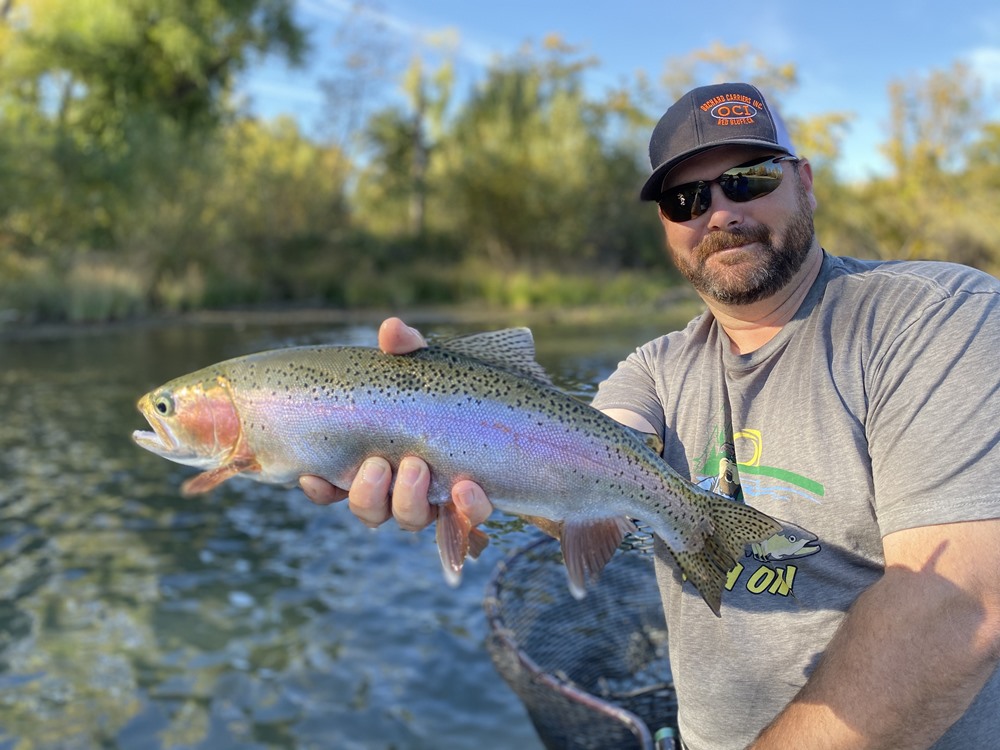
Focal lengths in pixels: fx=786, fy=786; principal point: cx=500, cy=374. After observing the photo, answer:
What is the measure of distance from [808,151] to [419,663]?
4341 cm

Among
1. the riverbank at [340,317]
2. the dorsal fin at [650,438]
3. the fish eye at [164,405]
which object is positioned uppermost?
the fish eye at [164,405]

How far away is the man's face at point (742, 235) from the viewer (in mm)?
2559

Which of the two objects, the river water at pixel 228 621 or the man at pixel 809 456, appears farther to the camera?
the river water at pixel 228 621

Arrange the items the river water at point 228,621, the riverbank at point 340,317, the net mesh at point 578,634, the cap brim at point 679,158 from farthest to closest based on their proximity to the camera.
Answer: the riverbank at point 340,317 < the river water at point 228,621 < the net mesh at point 578,634 < the cap brim at point 679,158

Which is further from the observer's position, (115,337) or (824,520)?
(115,337)

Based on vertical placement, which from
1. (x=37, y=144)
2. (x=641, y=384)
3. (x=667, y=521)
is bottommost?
(x=667, y=521)

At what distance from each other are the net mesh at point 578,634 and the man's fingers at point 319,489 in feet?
5.01

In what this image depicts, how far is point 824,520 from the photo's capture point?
2.24 meters

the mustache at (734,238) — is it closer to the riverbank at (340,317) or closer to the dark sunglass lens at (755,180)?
the dark sunglass lens at (755,180)

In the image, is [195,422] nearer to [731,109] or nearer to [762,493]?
[762,493]

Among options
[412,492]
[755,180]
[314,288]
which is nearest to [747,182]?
[755,180]

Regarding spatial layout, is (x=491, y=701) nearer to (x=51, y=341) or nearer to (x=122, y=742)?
(x=122, y=742)

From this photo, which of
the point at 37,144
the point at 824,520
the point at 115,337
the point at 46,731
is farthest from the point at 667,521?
the point at 37,144

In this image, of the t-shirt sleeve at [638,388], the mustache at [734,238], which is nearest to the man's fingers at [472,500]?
the t-shirt sleeve at [638,388]
